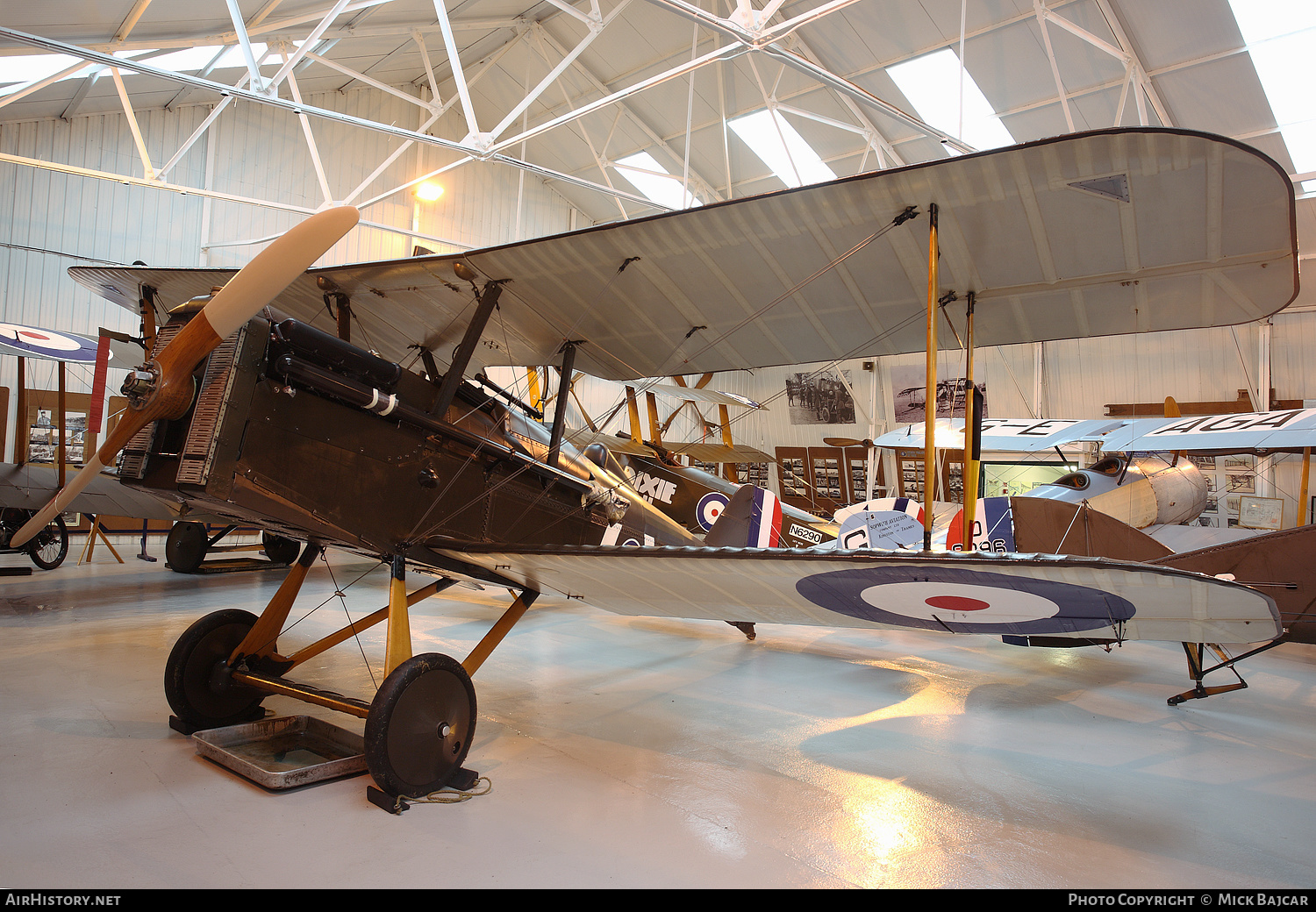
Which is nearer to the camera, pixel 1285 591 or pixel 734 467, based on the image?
pixel 1285 591

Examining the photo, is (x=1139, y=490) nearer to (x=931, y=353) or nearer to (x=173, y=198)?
(x=931, y=353)

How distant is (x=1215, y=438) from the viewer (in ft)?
27.5

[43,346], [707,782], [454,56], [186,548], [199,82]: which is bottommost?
[707,782]

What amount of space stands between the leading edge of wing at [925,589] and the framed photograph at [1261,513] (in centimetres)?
1177

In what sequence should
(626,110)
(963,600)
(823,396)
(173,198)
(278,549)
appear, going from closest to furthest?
1. (963,600)
2. (278,549)
3. (173,198)
4. (626,110)
5. (823,396)

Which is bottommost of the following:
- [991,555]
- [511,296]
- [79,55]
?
[991,555]

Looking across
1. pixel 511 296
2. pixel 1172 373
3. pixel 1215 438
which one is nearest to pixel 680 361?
pixel 511 296

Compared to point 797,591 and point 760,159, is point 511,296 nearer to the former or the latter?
point 797,591

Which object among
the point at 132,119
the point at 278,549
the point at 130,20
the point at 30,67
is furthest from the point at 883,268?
the point at 30,67

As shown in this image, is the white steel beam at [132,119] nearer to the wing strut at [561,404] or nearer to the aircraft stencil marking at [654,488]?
the aircraft stencil marking at [654,488]

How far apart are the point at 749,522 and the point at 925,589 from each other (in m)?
3.40

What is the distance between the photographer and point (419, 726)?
9.74ft

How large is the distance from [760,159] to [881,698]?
13.3 meters

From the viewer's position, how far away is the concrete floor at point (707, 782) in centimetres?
243
